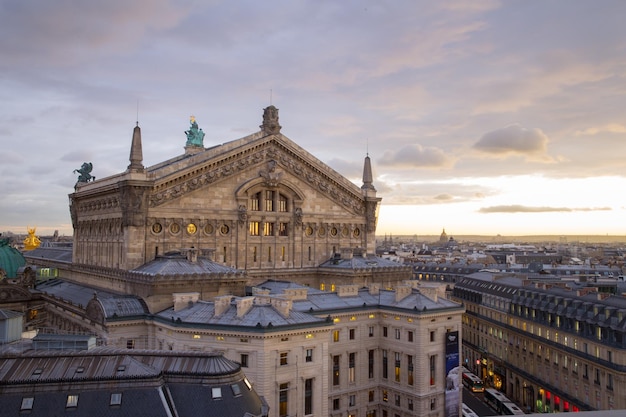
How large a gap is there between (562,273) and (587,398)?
8877 cm

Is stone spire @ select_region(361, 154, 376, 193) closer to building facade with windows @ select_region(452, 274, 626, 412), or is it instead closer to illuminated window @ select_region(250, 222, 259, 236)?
illuminated window @ select_region(250, 222, 259, 236)

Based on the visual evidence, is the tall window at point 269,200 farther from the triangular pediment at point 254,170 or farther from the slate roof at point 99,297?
the slate roof at point 99,297

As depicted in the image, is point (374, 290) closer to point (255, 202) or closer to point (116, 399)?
point (255, 202)

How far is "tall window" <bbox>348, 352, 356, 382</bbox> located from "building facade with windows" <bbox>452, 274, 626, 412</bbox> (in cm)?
2954

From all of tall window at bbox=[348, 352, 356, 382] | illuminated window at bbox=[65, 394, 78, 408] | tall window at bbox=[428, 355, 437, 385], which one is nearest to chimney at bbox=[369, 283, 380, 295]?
tall window at bbox=[348, 352, 356, 382]

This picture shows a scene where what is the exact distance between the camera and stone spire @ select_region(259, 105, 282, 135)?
8456 centimetres

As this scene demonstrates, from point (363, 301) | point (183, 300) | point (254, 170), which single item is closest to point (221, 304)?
point (183, 300)

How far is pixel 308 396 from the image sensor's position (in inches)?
2292

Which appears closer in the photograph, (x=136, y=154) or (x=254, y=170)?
(x=136, y=154)

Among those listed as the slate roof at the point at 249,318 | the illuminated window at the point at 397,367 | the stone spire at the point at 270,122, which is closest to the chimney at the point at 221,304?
the slate roof at the point at 249,318

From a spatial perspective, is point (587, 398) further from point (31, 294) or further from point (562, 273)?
point (562, 273)

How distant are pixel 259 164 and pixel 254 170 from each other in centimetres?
111

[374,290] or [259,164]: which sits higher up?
[259,164]

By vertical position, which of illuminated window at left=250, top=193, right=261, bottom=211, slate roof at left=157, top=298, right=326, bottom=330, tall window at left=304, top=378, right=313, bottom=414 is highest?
illuminated window at left=250, top=193, right=261, bottom=211
